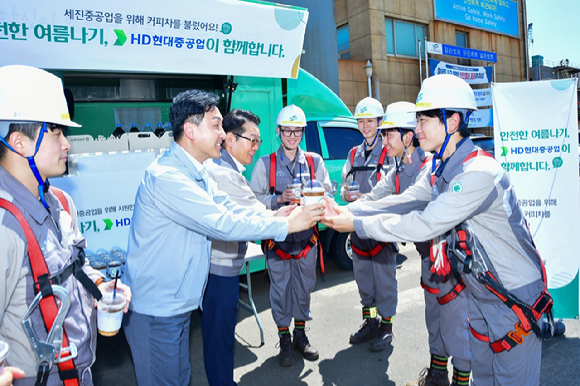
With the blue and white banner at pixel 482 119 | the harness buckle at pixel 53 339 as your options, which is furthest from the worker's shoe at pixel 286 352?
the blue and white banner at pixel 482 119

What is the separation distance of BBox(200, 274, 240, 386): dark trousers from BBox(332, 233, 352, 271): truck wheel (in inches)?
142

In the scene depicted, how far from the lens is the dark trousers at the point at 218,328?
294cm

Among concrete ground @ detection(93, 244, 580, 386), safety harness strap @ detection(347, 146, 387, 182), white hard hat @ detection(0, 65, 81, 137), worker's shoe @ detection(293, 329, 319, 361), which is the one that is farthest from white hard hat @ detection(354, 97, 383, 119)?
white hard hat @ detection(0, 65, 81, 137)

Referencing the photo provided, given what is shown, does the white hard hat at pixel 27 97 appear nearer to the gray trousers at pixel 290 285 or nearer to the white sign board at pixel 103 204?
the white sign board at pixel 103 204

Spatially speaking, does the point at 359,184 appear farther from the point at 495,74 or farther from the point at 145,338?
the point at 495,74

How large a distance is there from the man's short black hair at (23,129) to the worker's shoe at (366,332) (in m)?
3.57

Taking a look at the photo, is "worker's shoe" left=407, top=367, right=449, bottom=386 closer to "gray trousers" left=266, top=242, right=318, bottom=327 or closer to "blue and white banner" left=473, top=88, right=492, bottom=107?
"gray trousers" left=266, top=242, right=318, bottom=327

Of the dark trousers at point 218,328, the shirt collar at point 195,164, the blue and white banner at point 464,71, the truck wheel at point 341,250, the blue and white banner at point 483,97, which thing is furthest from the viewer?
the blue and white banner at point 464,71

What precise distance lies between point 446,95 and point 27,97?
2225 mm

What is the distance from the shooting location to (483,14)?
22.8m

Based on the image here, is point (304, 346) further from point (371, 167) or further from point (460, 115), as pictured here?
point (460, 115)

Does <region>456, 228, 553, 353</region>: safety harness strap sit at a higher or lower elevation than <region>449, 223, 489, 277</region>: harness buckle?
lower

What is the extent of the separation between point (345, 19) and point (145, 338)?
20.0 meters

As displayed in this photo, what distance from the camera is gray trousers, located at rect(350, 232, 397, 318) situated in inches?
169
